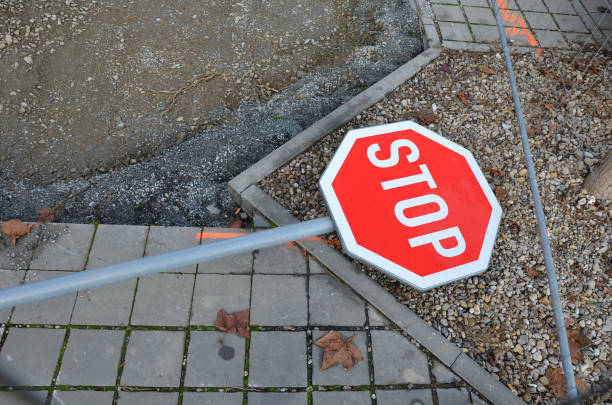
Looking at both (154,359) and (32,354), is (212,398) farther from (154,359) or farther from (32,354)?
(32,354)

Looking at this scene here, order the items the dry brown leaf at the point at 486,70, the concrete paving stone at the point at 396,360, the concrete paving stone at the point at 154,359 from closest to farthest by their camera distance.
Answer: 1. the concrete paving stone at the point at 154,359
2. the concrete paving stone at the point at 396,360
3. the dry brown leaf at the point at 486,70

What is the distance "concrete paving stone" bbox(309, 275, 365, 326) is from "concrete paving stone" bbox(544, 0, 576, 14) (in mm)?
4452

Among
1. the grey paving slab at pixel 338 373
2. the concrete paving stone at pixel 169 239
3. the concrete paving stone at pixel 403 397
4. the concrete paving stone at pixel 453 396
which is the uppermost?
the concrete paving stone at pixel 169 239

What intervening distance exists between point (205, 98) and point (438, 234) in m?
2.65

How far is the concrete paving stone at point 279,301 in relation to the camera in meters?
2.77

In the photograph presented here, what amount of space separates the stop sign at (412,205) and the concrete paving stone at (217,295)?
768 mm

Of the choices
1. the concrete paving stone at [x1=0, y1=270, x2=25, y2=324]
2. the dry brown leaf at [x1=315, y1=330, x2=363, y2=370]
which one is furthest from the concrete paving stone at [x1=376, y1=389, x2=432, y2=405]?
the concrete paving stone at [x1=0, y1=270, x2=25, y2=324]

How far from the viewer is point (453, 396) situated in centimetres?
259

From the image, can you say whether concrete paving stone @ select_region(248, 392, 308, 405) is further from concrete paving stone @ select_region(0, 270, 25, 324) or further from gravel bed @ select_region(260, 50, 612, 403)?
concrete paving stone @ select_region(0, 270, 25, 324)

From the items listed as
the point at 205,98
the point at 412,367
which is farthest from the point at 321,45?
the point at 412,367

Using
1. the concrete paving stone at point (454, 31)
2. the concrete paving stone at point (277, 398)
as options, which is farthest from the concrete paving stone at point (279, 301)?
the concrete paving stone at point (454, 31)

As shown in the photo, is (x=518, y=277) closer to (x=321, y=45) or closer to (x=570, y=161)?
(x=570, y=161)

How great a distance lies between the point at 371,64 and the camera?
4.52 metres

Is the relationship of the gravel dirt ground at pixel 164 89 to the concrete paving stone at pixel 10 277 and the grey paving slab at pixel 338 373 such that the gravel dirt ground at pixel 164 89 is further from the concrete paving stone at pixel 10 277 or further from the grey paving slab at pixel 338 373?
the grey paving slab at pixel 338 373
